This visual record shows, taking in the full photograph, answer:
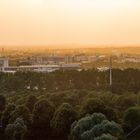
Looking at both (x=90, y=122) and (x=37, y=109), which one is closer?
(x=90, y=122)

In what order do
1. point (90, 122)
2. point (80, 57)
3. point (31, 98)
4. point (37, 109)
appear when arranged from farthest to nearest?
point (80, 57) → point (31, 98) → point (37, 109) → point (90, 122)

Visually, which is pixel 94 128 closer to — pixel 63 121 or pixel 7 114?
pixel 63 121

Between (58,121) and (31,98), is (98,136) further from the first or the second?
(31,98)

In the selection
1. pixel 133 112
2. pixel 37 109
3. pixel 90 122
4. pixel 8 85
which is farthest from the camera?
pixel 8 85

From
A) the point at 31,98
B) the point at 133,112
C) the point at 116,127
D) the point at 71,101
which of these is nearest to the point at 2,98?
the point at 31,98

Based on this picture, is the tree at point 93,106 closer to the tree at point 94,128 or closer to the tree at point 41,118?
the tree at point 41,118

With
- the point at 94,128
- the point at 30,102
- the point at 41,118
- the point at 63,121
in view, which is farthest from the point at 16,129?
the point at 94,128

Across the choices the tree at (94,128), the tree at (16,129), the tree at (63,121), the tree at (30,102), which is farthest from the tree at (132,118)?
the tree at (30,102)
